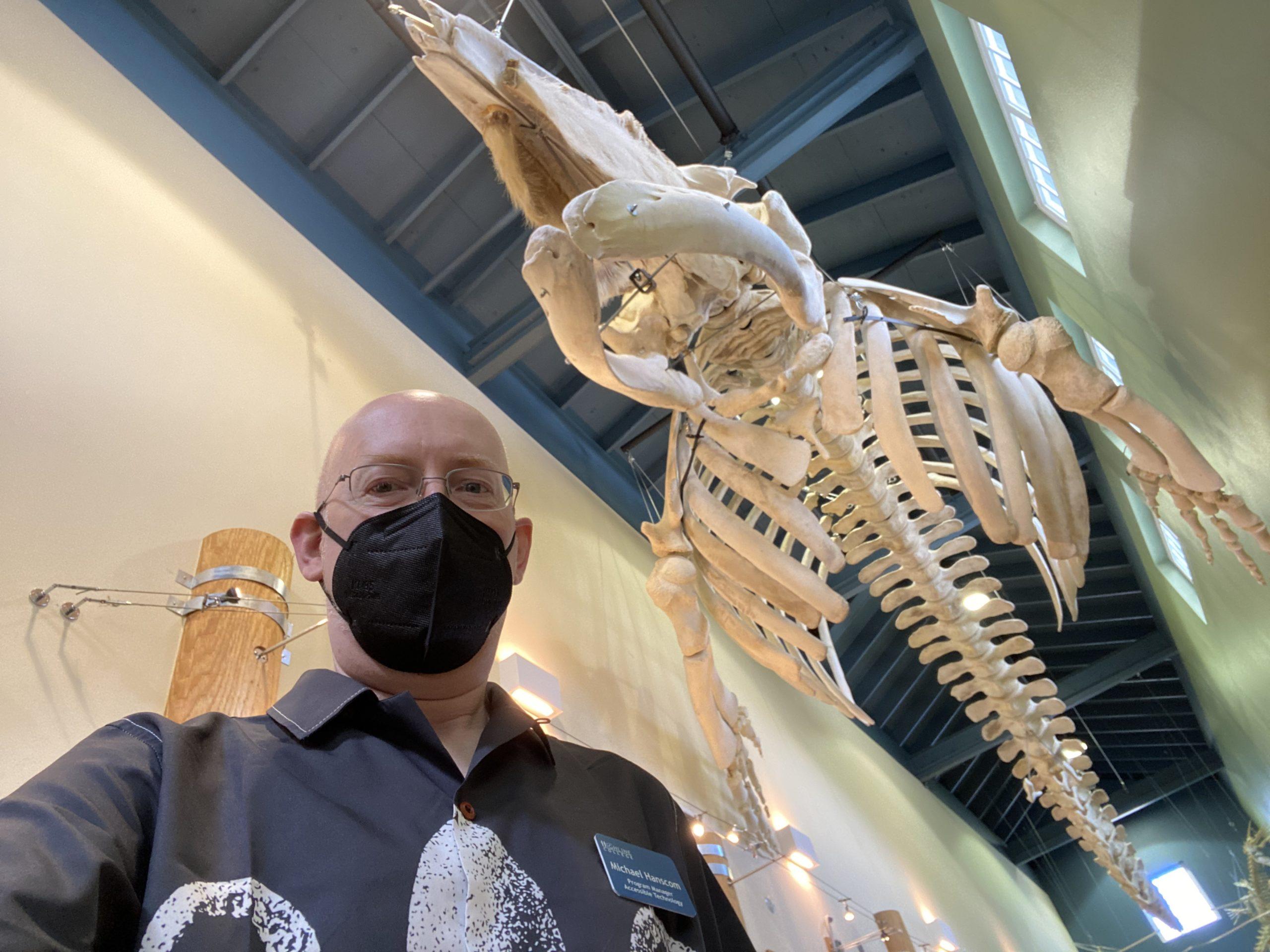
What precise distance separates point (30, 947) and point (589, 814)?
0.68 meters

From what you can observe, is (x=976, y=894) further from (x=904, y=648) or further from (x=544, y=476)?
(x=544, y=476)

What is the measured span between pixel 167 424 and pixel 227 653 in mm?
1404

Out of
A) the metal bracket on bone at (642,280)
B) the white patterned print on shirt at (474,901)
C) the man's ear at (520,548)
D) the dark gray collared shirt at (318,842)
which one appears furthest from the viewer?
the metal bracket on bone at (642,280)

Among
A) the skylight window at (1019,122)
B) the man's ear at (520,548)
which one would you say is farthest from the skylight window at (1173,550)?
the man's ear at (520,548)

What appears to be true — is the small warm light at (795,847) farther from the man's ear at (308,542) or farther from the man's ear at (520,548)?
the man's ear at (308,542)

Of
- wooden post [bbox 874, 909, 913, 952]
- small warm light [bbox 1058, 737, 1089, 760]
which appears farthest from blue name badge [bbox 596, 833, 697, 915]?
small warm light [bbox 1058, 737, 1089, 760]

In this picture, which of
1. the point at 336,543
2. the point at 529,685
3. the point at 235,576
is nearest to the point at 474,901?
the point at 336,543

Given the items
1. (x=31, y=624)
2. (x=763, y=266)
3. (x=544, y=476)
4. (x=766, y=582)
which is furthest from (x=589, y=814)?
(x=544, y=476)

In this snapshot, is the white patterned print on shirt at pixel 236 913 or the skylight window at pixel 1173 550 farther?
the skylight window at pixel 1173 550

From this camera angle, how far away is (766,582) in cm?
446

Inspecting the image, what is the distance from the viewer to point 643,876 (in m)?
1.17

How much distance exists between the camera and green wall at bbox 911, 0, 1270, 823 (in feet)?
7.32

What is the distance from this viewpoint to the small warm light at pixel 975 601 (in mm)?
5824

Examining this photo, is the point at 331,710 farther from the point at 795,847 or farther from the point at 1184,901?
the point at 1184,901
